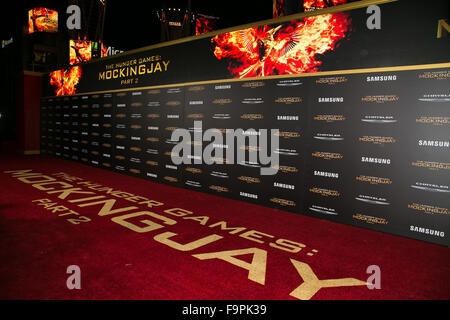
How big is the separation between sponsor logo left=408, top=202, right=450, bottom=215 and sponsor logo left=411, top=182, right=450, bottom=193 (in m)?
0.17

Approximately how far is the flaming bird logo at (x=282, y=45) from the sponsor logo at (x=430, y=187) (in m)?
1.76

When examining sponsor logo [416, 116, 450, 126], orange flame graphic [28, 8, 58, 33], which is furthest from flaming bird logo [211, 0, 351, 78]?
orange flame graphic [28, 8, 58, 33]

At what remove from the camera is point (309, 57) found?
3.68 m

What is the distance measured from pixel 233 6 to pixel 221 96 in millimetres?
6585

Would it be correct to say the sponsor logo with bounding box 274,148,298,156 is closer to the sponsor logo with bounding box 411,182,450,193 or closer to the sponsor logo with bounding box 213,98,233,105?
the sponsor logo with bounding box 213,98,233,105

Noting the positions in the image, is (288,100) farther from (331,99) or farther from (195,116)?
(195,116)

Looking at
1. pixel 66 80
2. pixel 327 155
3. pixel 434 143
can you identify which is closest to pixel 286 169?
pixel 327 155

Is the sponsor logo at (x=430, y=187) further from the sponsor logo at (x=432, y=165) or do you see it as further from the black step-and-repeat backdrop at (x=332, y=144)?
the sponsor logo at (x=432, y=165)

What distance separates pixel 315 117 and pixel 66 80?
23.9 ft

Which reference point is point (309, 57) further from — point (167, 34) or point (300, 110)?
point (167, 34)

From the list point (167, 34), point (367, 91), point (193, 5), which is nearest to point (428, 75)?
point (367, 91)

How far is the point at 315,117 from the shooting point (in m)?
3.67

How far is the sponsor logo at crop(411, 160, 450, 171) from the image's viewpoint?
2867 mm

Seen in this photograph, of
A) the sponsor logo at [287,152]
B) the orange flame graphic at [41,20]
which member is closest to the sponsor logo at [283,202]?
the sponsor logo at [287,152]
